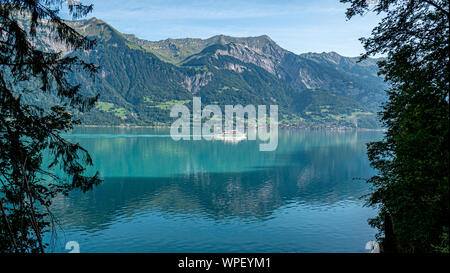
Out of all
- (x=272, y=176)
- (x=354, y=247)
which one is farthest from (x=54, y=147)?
(x=272, y=176)

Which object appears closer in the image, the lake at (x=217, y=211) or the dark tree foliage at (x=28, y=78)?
the dark tree foliage at (x=28, y=78)

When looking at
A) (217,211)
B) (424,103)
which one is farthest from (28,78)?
(217,211)

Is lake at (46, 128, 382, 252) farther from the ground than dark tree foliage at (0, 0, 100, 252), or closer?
closer

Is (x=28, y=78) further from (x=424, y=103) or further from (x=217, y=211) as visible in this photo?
(x=217, y=211)

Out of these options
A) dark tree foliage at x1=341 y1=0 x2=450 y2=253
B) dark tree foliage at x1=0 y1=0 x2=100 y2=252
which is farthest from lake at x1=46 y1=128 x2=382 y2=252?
dark tree foliage at x1=0 y1=0 x2=100 y2=252

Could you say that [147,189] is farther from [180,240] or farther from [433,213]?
[433,213]

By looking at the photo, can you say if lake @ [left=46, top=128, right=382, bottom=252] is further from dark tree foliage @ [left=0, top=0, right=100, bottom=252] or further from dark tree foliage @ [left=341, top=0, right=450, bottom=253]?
dark tree foliage @ [left=0, top=0, right=100, bottom=252]

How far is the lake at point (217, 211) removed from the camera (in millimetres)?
40719

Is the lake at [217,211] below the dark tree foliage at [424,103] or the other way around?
below

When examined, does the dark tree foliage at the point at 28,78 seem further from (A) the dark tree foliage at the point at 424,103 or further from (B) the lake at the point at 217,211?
(B) the lake at the point at 217,211

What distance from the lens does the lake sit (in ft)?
134

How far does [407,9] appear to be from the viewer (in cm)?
1307

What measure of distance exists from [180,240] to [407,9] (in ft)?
119

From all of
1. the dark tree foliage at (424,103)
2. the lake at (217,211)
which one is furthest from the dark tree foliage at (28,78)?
the lake at (217,211)
